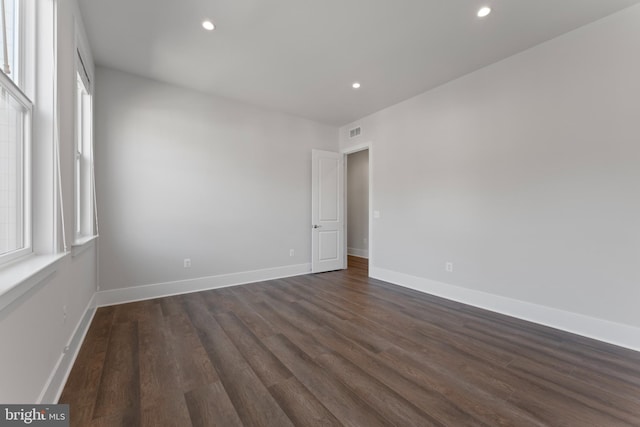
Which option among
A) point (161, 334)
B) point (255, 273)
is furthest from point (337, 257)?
point (161, 334)

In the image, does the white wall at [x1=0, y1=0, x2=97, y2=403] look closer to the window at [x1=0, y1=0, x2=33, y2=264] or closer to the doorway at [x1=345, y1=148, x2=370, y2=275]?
the window at [x1=0, y1=0, x2=33, y2=264]

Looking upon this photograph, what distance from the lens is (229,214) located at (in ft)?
13.4

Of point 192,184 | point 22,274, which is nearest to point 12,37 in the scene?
point 22,274

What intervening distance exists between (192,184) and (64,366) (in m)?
2.47

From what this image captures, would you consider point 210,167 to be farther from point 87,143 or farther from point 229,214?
point 87,143

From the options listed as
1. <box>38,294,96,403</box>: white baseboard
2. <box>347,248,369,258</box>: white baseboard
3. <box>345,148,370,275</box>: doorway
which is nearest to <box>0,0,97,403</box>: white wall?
<box>38,294,96,403</box>: white baseboard

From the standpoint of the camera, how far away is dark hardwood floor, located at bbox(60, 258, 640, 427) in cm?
150

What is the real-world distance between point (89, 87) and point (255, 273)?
10.5 ft

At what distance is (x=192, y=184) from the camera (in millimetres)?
3748

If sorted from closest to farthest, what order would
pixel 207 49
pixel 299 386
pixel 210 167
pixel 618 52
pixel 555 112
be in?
pixel 299 386 → pixel 618 52 → pixel 555 112 → pixel 207 49 → pixel 210 167

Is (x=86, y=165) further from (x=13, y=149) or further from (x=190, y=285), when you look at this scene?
(x=190, y=285)

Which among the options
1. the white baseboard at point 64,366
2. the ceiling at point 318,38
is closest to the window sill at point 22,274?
the white baseboard at point 64,366

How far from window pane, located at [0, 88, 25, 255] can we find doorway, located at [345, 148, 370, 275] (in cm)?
581

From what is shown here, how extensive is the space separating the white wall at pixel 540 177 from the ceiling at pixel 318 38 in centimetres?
32
